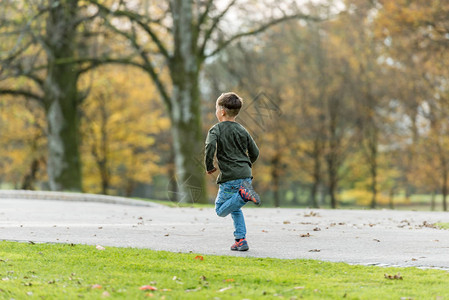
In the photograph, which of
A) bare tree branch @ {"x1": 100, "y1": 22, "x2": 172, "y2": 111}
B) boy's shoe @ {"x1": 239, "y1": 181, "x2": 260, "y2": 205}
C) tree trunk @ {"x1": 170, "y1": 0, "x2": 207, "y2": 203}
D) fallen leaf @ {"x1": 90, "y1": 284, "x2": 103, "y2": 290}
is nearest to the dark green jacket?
boy's shoe @ {"x1": 239, "y1": 181, "x2": 260, "y2": 205}

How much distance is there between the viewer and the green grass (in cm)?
488

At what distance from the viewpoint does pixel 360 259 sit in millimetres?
6773

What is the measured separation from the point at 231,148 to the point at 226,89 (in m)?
9.36

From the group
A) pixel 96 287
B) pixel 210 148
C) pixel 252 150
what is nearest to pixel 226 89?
pixel 252 150

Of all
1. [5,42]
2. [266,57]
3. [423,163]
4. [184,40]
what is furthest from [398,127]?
[5,42]

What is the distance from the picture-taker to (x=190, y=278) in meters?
5.49

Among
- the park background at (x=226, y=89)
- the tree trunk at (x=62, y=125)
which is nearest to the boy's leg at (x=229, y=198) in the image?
the park background at (x=226, y=89)

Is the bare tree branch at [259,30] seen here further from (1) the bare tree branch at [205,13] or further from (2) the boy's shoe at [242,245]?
(2) the boy's shoe at [242,245]

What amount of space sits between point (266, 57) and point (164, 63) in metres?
8.13

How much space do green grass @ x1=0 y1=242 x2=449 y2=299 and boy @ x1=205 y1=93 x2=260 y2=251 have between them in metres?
0.70

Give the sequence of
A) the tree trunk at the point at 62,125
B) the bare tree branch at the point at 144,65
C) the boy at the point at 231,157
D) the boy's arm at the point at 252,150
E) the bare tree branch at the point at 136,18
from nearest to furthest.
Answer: the boy at the point at 231,157, the boy's arm at the point at 252,150, the bare tree branch at the point at 136,18, the bare tree branch at the point at 144,65, the tree trunk at the point at 62,125

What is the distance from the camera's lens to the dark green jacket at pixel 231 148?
6945mm

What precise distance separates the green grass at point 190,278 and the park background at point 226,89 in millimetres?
8974

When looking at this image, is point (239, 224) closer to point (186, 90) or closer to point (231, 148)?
point (231, 148)
